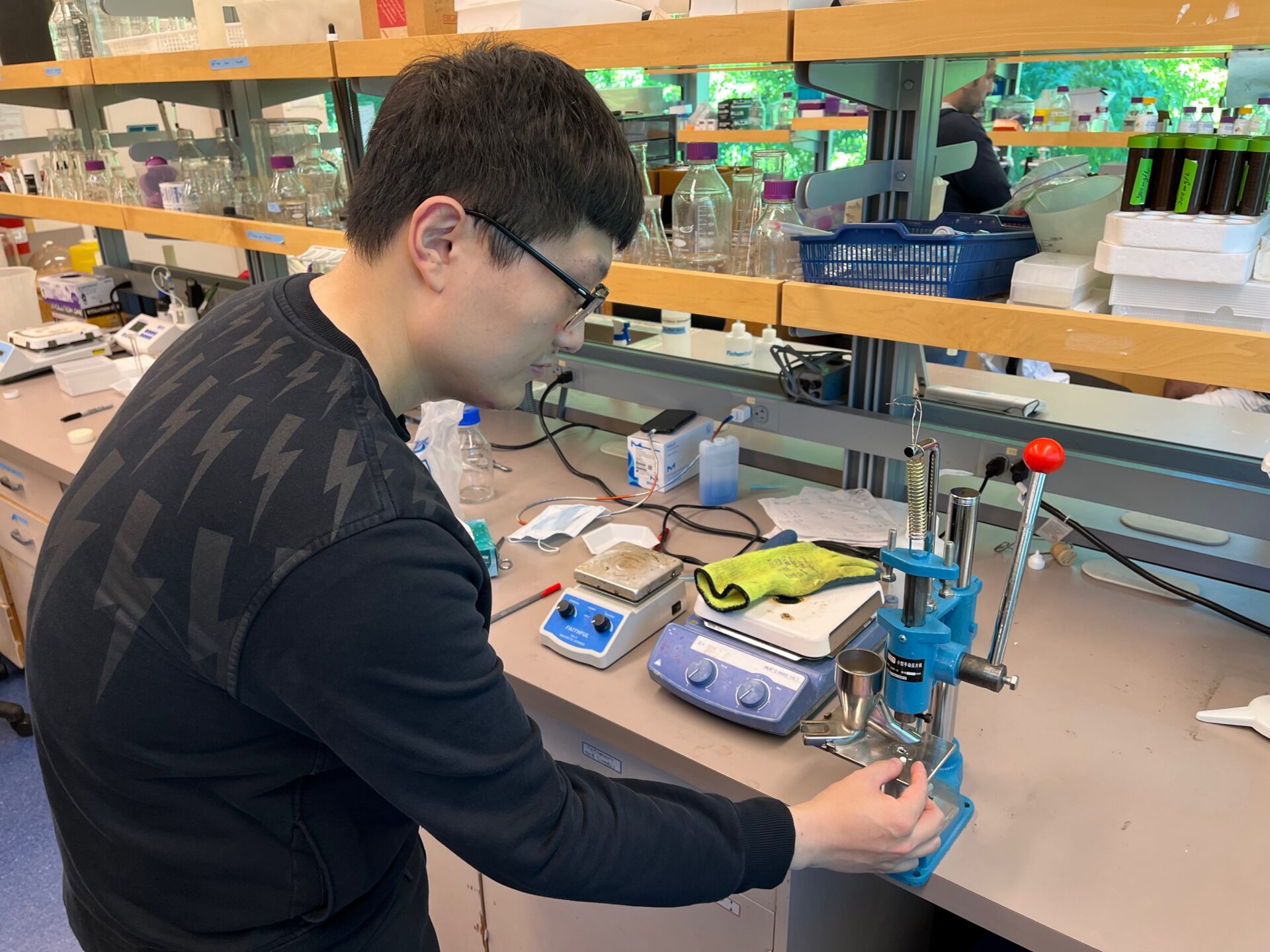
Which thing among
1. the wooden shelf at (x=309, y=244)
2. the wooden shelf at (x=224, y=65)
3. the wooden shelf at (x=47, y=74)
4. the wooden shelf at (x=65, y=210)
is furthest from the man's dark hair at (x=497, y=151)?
the wooden shelf at (x=47, y=74)

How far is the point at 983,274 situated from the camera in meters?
1.27

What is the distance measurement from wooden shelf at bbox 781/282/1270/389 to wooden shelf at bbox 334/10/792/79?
0.34 m

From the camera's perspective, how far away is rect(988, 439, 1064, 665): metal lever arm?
0.86 metres

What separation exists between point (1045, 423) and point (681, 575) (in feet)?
2.33

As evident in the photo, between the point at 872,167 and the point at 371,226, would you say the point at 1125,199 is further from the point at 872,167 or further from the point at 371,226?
the point at 371,226

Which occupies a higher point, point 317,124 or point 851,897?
point 317,124

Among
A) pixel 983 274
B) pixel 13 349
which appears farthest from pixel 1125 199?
pixel 13 349

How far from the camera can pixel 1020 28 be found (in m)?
1.04

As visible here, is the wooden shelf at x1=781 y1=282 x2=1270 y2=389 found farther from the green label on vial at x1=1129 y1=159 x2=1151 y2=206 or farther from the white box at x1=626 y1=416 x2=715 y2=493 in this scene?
the white box at x1=626 y1=416 x2=715 y2=493

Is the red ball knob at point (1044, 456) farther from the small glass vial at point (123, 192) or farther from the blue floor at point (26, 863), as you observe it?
the small glass vial at point (123, 192)

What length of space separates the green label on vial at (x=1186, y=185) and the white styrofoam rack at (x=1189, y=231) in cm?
1

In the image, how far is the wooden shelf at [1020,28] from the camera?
92 centimetres

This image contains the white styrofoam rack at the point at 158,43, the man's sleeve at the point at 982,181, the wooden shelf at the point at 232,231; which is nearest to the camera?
the wooden shelf at the point at 232,231

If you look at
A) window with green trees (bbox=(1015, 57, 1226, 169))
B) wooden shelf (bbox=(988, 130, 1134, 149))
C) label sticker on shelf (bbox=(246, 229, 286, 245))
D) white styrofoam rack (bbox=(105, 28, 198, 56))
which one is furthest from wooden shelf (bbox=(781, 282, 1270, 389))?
window with green trees (bbox=(1015, 57, 1226, 169))
